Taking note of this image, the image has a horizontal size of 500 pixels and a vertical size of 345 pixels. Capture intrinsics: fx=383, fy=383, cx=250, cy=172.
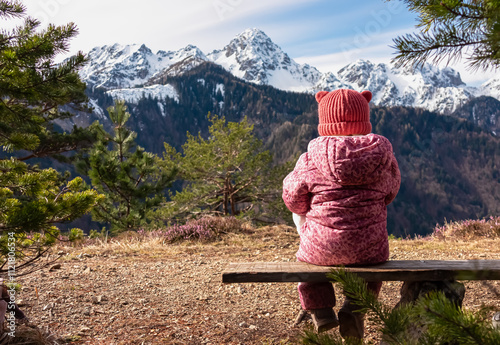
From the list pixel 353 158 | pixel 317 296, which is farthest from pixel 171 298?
pixel 353 158

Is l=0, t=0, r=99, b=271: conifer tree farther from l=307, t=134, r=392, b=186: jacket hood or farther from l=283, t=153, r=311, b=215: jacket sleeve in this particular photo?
l=307, t=134, r=392, b=186: jacket hood

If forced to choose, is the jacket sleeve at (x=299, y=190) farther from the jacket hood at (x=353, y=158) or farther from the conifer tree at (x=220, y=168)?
the conifer tree at (x=220, y=168)

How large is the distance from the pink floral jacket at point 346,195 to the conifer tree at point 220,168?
7516 millimetres

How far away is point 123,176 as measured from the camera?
11891 mm

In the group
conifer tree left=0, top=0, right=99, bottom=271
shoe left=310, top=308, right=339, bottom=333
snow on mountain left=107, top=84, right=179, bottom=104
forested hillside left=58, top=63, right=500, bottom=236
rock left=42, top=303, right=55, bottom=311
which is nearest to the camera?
shoe left=310, top=308, right=339, bottom=333

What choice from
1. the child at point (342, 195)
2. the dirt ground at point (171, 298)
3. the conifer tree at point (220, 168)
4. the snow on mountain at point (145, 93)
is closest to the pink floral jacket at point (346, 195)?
the child at point (342, 195)

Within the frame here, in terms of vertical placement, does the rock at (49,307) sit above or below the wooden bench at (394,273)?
below

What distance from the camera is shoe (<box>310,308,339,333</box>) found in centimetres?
244

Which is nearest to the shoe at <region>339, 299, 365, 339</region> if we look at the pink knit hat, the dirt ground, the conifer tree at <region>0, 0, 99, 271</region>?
the dirt ground

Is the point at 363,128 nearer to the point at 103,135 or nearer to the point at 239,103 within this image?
the point at 103,135

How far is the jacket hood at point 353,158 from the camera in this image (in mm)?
2332

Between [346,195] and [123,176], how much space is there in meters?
10.5

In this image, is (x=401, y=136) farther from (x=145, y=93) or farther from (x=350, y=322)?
(x=350, y=322)

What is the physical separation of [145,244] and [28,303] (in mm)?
3535
